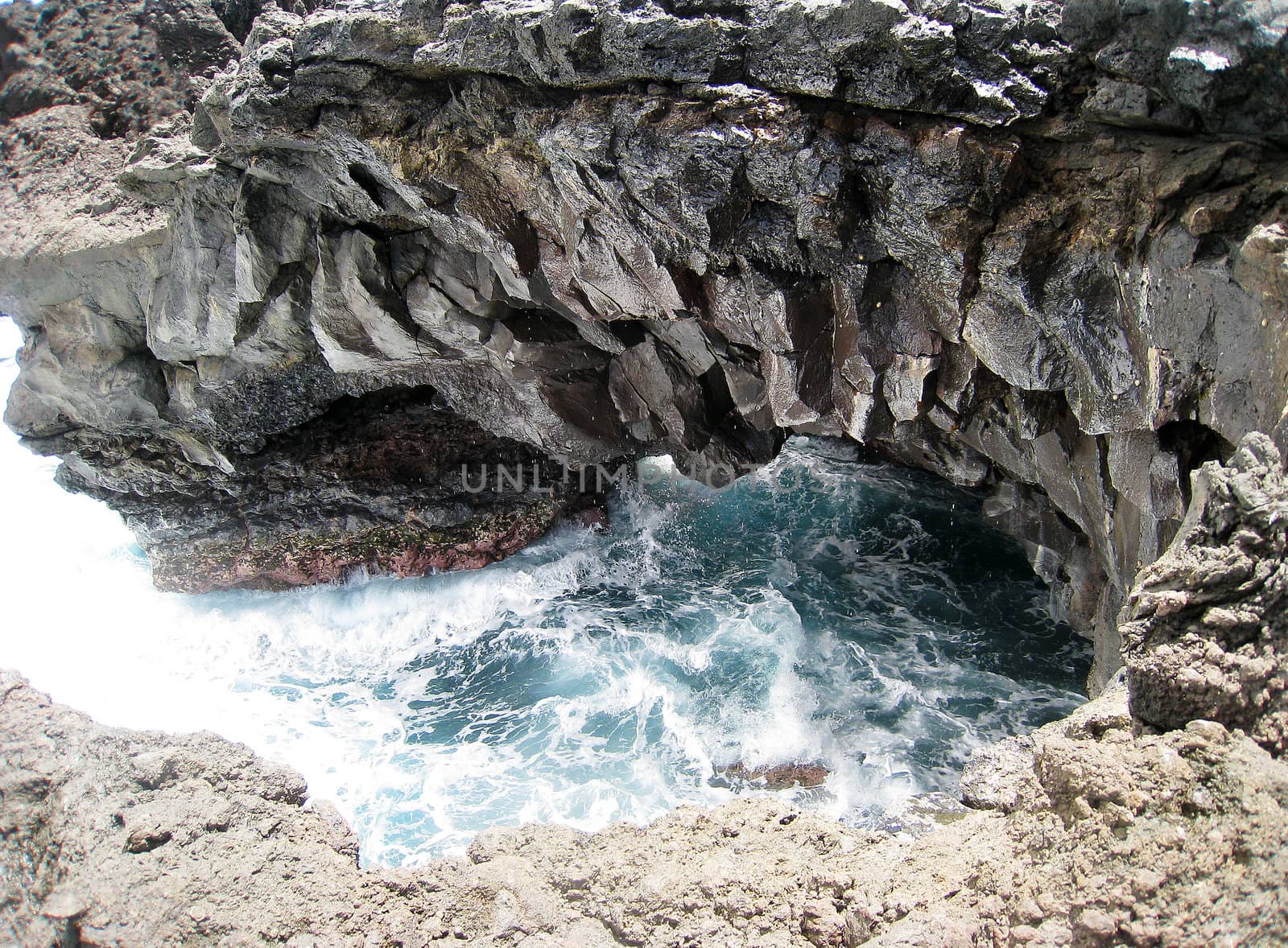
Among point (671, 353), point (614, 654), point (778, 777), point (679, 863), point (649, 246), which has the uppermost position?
point (649, 246)

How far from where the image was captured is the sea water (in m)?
7.54

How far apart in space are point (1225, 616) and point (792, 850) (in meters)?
1.90

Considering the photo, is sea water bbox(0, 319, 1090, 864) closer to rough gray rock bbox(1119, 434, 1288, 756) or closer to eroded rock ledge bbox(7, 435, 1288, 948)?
eroded rock ledge bbox(7, 435, 1288, 948)

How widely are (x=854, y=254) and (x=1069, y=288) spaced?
4.83ft

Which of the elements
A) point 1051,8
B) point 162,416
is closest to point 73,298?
point 162,416

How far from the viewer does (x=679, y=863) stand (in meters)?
3.48

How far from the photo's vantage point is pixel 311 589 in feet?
36.5

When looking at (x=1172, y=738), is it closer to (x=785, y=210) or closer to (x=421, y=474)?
(x=785, y=210)

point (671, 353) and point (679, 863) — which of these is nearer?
point (679, 863)

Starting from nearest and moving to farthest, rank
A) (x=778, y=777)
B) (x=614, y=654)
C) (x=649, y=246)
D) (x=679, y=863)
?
(x=679, y=863)
(x=649, y=246)
(x=778, y=777)
(x=614, y=654)

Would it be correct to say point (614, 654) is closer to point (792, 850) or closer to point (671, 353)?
point (671, 353)

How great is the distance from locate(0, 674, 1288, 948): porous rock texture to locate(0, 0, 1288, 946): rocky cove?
0.02 meters

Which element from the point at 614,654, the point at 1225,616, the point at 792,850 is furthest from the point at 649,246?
the point at 614,654

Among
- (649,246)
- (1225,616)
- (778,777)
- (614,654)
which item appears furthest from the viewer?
(614,654)
